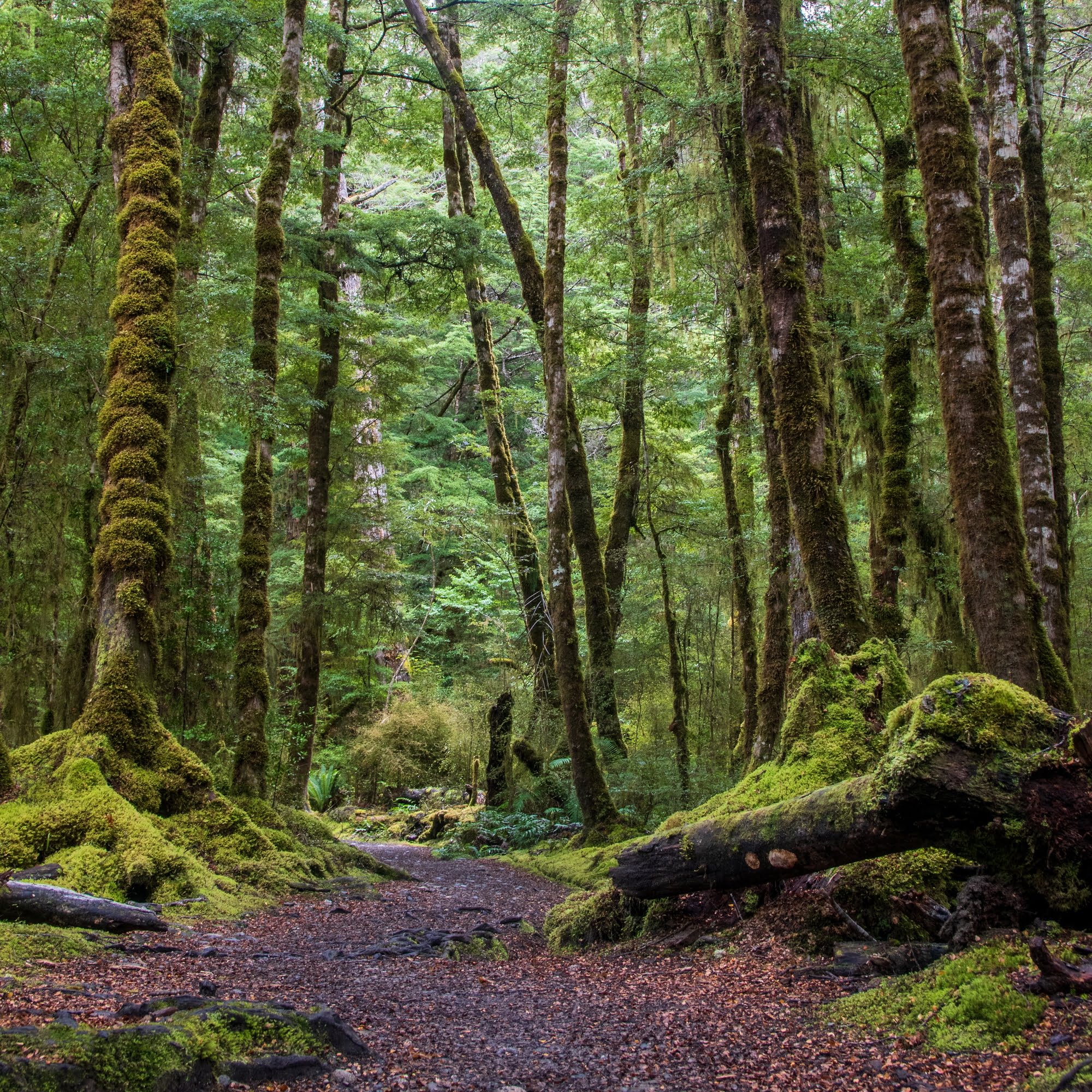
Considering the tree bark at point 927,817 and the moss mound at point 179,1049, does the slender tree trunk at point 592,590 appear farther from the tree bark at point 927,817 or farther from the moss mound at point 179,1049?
the moss mound at point 179,1049

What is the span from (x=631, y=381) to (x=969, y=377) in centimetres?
969

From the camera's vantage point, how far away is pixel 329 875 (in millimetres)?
8977

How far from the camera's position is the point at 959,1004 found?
3.25 m

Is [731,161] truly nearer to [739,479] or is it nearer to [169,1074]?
[739,479]

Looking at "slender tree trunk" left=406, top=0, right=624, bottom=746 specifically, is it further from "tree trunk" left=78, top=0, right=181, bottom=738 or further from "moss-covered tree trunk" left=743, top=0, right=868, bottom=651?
"moss-covered tree trunk" left=743, top=0, right=868, bottom=651

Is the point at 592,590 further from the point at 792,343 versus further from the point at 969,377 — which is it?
the point at 969,377

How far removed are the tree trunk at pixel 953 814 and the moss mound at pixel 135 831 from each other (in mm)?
4572

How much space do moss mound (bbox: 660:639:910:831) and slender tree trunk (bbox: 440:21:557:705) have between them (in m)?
8.95

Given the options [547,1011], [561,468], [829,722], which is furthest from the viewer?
[561,468]

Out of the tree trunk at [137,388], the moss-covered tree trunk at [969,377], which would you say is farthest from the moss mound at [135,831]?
the moss-covered tree trunk at [969,377]

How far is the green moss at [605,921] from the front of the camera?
6.02 meters

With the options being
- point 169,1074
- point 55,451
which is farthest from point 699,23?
point 169,1074

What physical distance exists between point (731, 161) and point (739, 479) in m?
6.83

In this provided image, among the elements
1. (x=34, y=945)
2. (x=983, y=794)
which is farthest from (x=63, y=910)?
(x=983, y=794)
